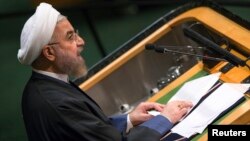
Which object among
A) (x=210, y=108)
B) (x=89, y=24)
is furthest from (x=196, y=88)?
(x=89, y=24)

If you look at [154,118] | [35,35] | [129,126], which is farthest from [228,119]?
[35,35]

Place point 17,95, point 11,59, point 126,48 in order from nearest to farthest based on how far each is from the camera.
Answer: point 126,48 → point 17,95 → point 11,59

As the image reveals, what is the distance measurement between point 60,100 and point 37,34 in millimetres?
309

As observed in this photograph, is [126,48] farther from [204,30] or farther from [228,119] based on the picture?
[228,119]

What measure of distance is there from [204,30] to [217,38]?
→ 0.33 feet

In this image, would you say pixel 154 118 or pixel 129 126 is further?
pixel 129 126

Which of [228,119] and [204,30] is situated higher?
[204,30]

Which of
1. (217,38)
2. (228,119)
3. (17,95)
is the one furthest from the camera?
(17,95)

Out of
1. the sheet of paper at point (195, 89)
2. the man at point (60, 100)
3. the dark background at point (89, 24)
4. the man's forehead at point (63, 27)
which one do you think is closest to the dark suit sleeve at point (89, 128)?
the man at point (60, 100)

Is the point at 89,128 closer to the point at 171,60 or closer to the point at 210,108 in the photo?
the point at 210,108

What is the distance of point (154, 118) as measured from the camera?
204cm

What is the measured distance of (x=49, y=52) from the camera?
6.54 feet

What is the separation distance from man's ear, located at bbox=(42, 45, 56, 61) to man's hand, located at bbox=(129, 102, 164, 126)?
505 mm

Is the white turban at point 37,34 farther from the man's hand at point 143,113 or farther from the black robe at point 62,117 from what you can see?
the man's hand at point 143,113
